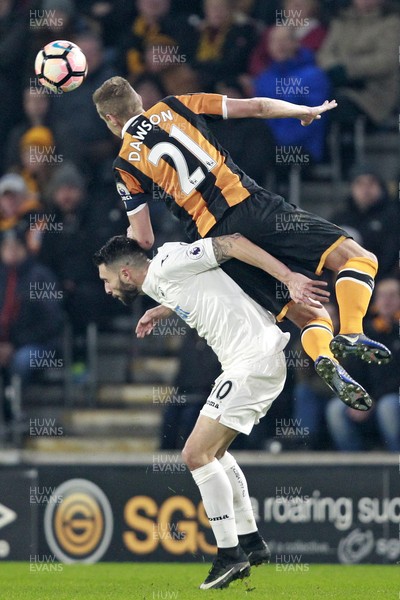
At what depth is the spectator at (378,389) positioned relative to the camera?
37.6 ft

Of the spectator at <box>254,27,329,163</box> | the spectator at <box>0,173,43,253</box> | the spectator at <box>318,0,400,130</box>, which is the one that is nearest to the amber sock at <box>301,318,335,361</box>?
the spectator at <box>254,27,329,163</box>

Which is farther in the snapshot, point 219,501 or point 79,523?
point 79,523

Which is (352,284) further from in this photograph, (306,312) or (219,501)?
(219,501)

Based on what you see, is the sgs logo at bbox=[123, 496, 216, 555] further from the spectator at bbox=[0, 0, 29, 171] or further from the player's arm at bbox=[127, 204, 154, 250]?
the spectator at bbox=[0, 0, 29, 171]

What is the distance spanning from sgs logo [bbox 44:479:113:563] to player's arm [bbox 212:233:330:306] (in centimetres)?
387

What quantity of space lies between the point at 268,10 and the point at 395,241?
12.0ft

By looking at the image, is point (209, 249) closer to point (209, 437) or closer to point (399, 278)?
point (209, 437)

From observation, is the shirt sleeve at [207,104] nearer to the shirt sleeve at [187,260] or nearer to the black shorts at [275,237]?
the black shorts at [275,237]

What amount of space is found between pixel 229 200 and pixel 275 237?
0.40 m

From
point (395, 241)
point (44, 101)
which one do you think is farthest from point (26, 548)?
point (44, 101)

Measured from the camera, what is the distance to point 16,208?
13883 millimetres

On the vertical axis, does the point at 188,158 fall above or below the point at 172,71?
below

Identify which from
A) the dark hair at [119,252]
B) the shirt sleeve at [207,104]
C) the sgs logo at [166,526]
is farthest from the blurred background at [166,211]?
the shirt sleeve at [207,104]

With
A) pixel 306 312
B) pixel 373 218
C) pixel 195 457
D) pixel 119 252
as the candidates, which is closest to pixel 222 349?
pixel 306 312
